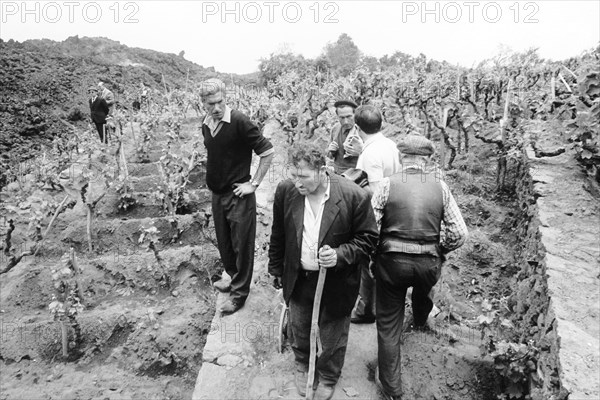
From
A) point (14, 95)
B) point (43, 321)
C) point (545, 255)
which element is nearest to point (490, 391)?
point (545, 255)

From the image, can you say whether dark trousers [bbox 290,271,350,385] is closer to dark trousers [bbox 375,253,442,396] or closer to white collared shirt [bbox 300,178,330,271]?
white collared shirt [bbox 300,178,330,271]

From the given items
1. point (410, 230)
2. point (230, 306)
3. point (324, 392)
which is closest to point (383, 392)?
point (324, 392)

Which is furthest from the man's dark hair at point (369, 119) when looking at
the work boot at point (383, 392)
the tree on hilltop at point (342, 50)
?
the tree on hilltop at point (342, 50)

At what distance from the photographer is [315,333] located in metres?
2.74

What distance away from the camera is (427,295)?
3018 mm

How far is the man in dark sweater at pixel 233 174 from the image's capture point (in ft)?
11.1

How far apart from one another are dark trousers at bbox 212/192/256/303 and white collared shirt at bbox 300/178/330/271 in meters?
1.07

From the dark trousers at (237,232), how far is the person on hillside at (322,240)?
0.80 metres

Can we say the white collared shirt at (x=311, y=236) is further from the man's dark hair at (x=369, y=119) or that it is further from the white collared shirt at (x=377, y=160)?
the man's dark hair at (x=369, y=119)

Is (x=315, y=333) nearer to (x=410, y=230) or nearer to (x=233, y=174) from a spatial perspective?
(x=410, y=230)

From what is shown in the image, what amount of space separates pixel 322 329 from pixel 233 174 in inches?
57.7

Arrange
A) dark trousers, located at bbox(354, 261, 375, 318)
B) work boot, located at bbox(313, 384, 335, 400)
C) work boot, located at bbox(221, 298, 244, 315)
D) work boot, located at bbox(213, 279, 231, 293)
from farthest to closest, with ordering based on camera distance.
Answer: work boot, located at bbox(213, 279, 231, 293) → work boot, located at bbox(221, 298, 244, 315) → dark trousers, located at bbox(354, 261, 375, 318) → work boot, located at bbox(313, 384, 335, 400)

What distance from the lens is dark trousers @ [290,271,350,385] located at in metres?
2.79

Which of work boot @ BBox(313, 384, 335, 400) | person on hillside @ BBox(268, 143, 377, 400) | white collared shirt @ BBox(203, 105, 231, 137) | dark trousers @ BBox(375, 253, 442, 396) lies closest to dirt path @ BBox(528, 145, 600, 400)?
dark trousers @ BBox(375, 253, 442, 396)
